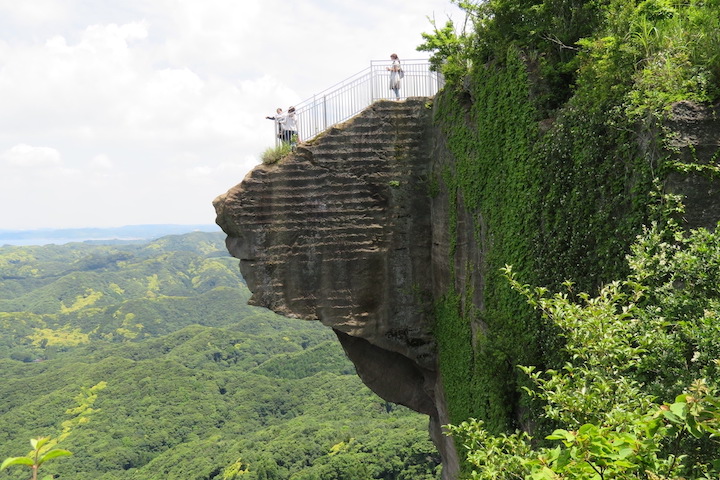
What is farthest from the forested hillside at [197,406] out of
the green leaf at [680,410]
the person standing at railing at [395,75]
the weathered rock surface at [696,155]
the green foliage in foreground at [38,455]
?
the green leaf at [680,410]

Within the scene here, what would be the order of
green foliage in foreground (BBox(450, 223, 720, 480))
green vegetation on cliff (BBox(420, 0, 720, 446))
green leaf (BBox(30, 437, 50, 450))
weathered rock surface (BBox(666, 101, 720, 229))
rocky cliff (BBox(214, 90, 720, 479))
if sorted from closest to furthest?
1. green leaf (BBox(30, 437, 50, 450))
2. green foliage in foreground (BBox(450, 223, 720, 480))
3. weathered rock surface (BBox(666, 101, 720, 229))
4. green vegetation on cliff (BBox(420, 0, 720, 446))
5. rocky cliff (BBox(214, 90, 720, 479))

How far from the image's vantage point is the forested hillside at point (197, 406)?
48.2 metres

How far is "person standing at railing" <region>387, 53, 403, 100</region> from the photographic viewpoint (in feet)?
37.7

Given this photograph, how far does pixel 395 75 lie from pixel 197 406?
7323 cm

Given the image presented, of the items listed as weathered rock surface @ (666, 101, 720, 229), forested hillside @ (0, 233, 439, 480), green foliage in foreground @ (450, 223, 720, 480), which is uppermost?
weathered rock surface @ (666, 101, 720, 229)

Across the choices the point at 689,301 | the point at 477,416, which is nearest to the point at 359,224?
the point at 477,416

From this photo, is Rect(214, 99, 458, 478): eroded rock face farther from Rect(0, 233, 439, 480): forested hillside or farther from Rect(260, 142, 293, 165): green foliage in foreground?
Rect(0, 233, 439, 480): forested hillside

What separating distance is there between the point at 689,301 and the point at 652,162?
1965mm

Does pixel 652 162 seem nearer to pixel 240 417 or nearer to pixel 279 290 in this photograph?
pixel 279 290

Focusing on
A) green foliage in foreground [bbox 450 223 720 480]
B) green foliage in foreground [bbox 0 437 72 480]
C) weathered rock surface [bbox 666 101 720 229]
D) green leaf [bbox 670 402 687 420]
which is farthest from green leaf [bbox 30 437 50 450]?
weathered rock surface [bbox 666 101 720 229]

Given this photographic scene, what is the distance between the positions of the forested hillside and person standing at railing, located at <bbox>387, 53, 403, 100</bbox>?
17134 millimetres

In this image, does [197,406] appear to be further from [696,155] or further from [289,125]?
[696,155]

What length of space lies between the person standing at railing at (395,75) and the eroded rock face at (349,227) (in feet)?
1.59

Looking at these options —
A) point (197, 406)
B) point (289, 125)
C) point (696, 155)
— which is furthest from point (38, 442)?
point (197, 406)
